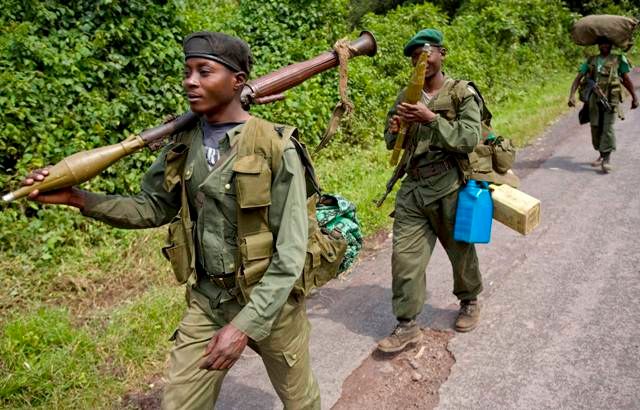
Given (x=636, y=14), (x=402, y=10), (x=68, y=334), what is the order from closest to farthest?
(x=68, y=334), (x=402, y=10), (x=636, y=14)

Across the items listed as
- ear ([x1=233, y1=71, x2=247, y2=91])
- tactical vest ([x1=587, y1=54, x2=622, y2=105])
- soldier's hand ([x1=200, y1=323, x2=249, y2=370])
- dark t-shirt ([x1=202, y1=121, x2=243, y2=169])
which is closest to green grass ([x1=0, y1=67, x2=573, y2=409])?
soldier's hand ([x1=200, y1=323, x2=249, y2=370])

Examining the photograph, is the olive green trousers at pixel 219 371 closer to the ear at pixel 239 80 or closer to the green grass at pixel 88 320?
the ear at pixel 239 80

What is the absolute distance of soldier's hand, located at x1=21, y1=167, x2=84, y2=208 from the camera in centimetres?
227

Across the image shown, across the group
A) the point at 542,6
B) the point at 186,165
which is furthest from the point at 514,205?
the point at 542,6

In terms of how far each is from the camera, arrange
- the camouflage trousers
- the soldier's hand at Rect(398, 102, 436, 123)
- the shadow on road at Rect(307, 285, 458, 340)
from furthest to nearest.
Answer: the camouflage trousers < the shadow on road at Rect(307, 285, 458, 340) < the soldier's hand at Rect(398, 102, 436, 123)

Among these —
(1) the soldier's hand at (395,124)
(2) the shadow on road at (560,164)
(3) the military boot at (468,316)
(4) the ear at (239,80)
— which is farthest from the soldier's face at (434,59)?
(2) the shadow on road at (560,164)

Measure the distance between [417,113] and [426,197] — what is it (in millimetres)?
661

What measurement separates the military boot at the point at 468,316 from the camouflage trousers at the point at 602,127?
184 inches

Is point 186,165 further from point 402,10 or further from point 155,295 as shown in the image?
point 402,10

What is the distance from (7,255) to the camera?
15.3 ft

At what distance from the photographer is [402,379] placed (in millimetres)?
3695

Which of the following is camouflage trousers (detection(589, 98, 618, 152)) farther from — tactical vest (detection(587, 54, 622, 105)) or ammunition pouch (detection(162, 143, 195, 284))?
ammunition pouch (detection(162, 143, 195, 284))

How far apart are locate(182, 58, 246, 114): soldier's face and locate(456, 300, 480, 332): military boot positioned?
2605mm

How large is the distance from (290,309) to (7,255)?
3080mm
